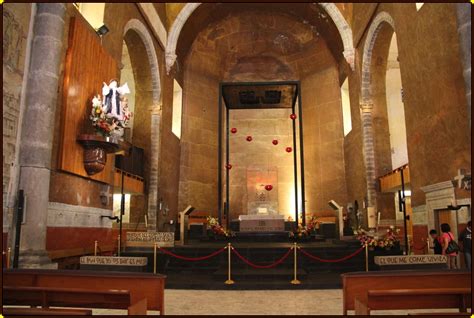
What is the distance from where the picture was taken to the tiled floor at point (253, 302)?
598 centimetres

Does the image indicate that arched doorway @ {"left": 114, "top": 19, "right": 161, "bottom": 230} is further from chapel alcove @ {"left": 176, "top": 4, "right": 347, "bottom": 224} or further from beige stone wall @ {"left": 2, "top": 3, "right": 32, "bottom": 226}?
beige stone wall @ {"left": 2, "top": 3, "right": 32, "bottom": 226}

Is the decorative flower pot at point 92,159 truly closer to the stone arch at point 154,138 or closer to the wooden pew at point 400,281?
the wooden pew at point 400,281

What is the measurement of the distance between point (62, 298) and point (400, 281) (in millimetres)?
4489

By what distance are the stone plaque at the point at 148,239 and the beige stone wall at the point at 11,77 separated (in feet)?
12.7

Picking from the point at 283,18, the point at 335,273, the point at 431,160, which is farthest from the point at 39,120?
the point at 283,18

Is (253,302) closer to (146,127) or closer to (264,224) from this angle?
(264,224)

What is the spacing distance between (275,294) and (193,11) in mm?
16649

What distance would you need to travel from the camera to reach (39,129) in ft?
26.6

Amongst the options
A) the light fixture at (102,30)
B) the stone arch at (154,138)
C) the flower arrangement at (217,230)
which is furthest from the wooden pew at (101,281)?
the stone arch at (154,138)

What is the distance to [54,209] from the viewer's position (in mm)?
8758

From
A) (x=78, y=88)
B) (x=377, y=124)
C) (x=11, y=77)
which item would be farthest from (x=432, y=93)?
(x=11, y=77)

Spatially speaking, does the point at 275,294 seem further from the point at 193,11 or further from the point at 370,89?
the point at 193,11

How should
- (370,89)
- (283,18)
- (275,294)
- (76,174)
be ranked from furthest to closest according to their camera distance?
(283,18) < (370,89) < (76,174) < (275,294)

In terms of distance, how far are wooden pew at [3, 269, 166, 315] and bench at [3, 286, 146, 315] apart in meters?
0.12
